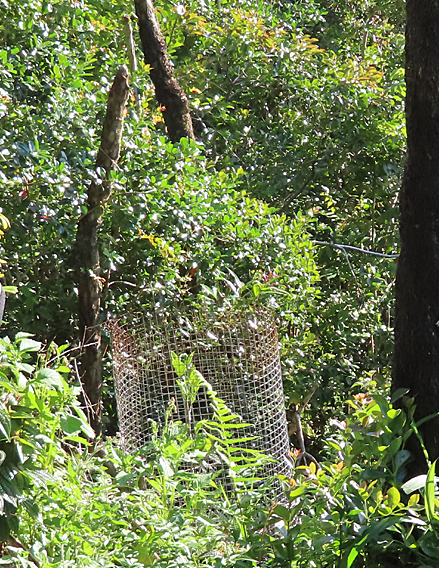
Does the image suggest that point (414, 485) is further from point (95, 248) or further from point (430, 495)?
point (95, 248)

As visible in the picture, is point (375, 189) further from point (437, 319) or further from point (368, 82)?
point (437, 319)

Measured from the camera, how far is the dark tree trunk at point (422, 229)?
1636mm

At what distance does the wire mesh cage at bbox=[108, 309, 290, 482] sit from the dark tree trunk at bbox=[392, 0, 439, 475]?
1.63m

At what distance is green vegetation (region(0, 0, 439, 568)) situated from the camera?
1.34 meters

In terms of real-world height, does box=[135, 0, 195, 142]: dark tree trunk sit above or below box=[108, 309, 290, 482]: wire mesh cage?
above

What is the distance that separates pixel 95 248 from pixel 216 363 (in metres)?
0.81

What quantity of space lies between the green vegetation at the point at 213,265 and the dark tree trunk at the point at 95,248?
7cm

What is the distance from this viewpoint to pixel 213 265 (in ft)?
11.9

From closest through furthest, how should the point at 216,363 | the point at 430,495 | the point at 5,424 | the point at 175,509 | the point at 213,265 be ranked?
the point at 5,424 → the point at 430,495 → the point at 175,509 → the point at 216,363 → the point at 213,265

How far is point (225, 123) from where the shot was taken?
206 inches

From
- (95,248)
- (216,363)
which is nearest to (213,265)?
(216,363)

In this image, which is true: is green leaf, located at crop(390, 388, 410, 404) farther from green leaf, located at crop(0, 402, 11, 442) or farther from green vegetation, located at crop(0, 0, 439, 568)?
green leaf, located at crop(0, 402, 11, 442)

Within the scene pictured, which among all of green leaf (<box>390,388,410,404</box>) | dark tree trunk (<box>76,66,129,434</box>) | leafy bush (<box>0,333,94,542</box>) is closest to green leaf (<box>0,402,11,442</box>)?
leafy bush (<box>0,333,94,542</box>)

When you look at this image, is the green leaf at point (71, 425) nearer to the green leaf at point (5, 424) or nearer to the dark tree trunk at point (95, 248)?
the green leaf at point (5, 424)
